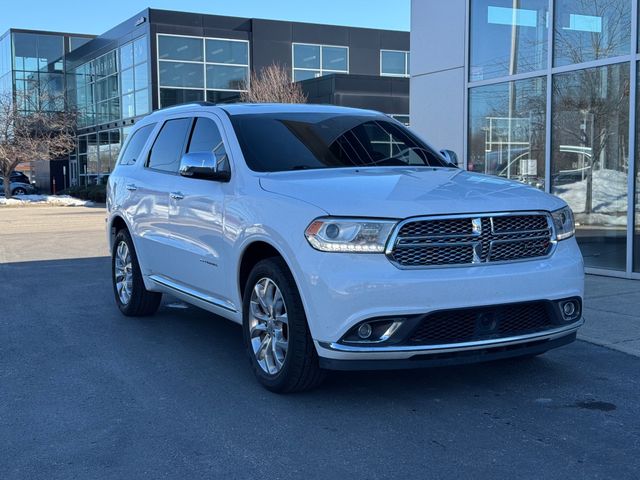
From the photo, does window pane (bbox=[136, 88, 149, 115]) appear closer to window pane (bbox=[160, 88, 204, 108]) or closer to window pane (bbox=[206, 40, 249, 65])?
window pane (bbox=[160, 88, 204, 108])

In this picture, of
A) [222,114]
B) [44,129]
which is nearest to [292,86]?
[44,129]

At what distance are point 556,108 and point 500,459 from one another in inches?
298

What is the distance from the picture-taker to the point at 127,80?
36.3 meters

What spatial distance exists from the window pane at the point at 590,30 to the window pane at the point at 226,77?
985 inches

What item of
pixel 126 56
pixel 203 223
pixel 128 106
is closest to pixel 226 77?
pixel 126 56

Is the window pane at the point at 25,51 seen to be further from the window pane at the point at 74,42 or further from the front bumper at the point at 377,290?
the front bumper at the point at 377,290

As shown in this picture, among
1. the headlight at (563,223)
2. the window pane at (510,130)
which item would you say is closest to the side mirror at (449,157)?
the headlight at (563,223)

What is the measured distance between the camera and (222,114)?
5.91 meters

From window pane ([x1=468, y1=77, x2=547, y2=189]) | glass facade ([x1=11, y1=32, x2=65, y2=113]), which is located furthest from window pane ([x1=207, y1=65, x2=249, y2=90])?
window pane ([x1=468, y1=77, x2=547, y2=189])

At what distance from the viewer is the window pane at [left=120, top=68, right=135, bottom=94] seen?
118 ft

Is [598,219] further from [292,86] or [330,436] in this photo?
[292,86]

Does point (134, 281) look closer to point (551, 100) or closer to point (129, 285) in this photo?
point (129, 285)

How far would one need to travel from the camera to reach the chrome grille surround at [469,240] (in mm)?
4238

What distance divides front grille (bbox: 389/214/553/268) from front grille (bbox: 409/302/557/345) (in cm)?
30
